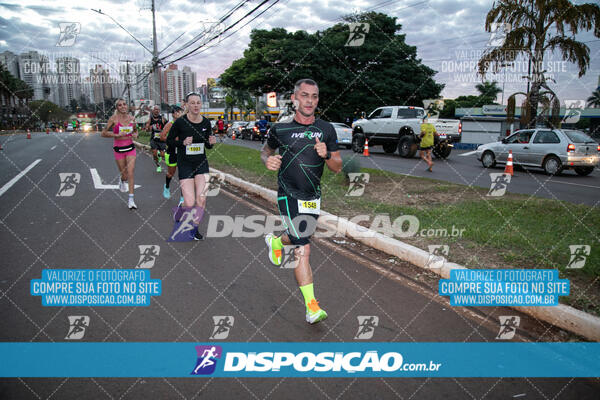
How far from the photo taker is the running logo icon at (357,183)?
930 cm

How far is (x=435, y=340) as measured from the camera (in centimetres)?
333

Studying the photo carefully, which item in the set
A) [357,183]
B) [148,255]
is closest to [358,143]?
[357,183]

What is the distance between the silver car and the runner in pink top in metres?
13.3

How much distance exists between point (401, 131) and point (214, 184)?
1195 centimetres

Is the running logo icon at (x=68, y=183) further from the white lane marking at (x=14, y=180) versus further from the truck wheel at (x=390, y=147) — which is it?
Result: the truck wheel at (x=390, y=147)

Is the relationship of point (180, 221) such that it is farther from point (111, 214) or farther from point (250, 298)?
point (250, 298)

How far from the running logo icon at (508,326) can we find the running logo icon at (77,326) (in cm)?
349

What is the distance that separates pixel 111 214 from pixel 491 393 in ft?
22.3

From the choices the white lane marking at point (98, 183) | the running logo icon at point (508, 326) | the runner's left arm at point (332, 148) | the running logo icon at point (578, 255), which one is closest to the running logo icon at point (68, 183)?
the white lane marking at point (98, 183)

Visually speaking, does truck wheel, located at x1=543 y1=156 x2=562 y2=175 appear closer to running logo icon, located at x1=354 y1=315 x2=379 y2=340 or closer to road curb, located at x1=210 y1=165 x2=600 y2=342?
road curb, located at x1=210 y1=165 x2=600 y2=342

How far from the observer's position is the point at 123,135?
7566 millimetres

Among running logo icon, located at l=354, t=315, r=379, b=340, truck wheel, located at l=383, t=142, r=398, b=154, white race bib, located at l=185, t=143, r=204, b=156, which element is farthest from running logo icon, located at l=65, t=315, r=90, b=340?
truck wheel, located at l=383, t=142, r=398, b=154

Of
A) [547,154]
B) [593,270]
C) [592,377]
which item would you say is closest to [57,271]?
[592,377]

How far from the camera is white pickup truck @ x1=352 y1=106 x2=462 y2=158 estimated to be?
63.2ft
